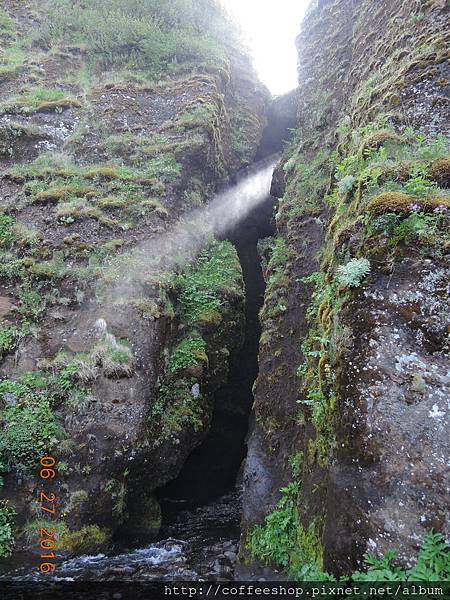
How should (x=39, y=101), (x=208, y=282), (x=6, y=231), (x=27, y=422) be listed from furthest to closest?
(x=39, y=101) → (x=208, y=282) → (x=6, y=231) → (x=27, y=422)

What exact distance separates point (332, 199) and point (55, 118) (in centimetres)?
1197

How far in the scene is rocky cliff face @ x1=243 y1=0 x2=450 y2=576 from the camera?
5383mm

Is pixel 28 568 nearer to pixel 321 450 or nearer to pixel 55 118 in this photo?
pixel 321 450

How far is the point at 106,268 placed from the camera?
1194 centimetres

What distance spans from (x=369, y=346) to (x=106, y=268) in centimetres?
807

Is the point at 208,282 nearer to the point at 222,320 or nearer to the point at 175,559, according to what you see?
the point at 222,320

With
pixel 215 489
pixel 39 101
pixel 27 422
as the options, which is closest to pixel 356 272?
pixel 27 422

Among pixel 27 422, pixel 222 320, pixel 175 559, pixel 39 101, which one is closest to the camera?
pixel 175 559

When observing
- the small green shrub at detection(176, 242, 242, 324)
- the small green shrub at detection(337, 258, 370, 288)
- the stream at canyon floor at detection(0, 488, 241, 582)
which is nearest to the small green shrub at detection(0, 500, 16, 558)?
the stream at canyon floor at detection(0, 488, 241, 582)

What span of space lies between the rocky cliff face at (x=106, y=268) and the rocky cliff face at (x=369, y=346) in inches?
92.9

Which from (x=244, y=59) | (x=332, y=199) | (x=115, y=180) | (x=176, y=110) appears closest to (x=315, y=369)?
(x=332, y=199)

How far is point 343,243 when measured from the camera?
7891mm

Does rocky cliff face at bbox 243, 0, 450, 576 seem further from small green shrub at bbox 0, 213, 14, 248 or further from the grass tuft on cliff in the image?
the grass tuft on cliff

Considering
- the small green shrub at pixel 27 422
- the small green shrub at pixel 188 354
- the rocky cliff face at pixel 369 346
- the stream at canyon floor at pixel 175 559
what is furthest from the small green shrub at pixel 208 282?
the stream at canyon floor at pixel 175 559
